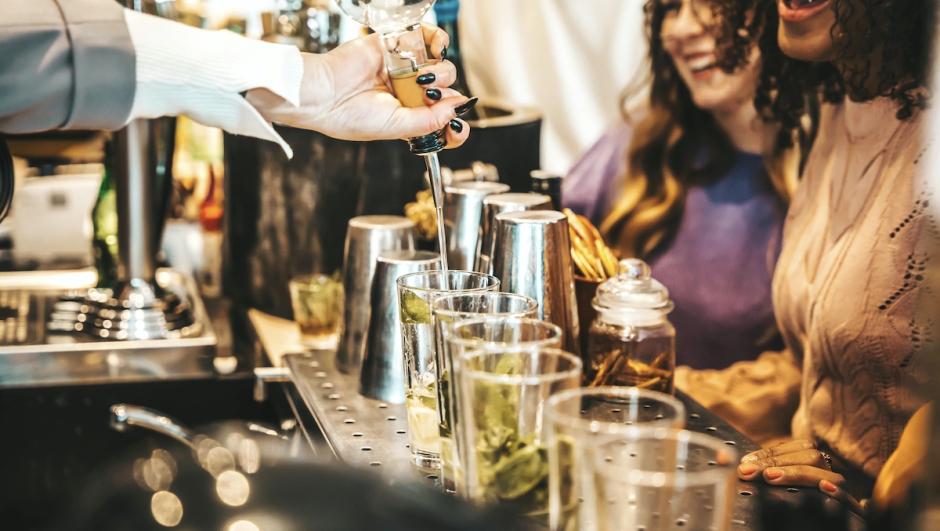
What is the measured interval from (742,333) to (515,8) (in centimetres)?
113

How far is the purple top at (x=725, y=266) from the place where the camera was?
1600 mm

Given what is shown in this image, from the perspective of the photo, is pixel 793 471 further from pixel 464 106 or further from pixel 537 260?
pixel 464 106

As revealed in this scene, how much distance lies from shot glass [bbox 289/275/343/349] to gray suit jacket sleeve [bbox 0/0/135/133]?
660 mm

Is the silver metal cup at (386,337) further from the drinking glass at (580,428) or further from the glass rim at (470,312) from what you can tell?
the drinking glass at (580,428)

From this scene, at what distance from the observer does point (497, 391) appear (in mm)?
650

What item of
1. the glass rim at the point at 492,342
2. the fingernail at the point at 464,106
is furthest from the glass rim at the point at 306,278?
the glass rim at the point at 492,342

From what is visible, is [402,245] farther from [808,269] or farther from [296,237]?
[808,269]

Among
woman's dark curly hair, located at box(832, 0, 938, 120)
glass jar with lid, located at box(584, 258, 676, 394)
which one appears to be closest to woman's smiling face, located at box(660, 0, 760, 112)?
woman's dark curly hair, located at box(832, 0, 938, 120)

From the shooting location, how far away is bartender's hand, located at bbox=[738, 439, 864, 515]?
0.88 meters

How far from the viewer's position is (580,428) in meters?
0.56

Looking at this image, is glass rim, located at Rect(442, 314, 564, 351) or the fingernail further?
the fingernail

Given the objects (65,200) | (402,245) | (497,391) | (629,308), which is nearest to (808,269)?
(629,308)

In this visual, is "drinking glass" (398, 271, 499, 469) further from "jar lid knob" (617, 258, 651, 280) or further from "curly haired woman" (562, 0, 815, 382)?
"curly haired woman" (562, 0, 815, 382)

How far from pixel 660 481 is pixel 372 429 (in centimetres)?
59
